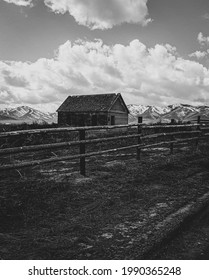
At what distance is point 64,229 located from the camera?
3.42m

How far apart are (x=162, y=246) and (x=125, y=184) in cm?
257

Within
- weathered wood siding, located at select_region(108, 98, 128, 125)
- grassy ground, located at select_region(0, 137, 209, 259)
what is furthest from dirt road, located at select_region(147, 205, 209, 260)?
weathered wood siding, located at select_region(108, 98, 128, 125)

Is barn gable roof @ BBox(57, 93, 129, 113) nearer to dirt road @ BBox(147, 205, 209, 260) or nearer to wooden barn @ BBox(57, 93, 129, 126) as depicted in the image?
wooden barn @ BBox(57, 93, 129, 126)

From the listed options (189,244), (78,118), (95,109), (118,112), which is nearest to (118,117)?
(118,112)

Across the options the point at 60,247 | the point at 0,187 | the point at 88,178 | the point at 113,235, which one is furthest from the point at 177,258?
the point at 0,187

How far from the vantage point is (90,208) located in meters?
4.19

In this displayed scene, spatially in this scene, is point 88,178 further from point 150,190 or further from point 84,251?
point 84,251

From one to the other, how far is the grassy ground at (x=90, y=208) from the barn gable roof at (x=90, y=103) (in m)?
33.5

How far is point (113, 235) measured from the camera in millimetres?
3242

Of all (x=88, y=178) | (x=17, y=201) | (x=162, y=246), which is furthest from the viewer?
(x=88, y=178)

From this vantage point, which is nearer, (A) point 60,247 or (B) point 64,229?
(A) point 60,247

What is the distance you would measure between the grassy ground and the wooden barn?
3252cm
